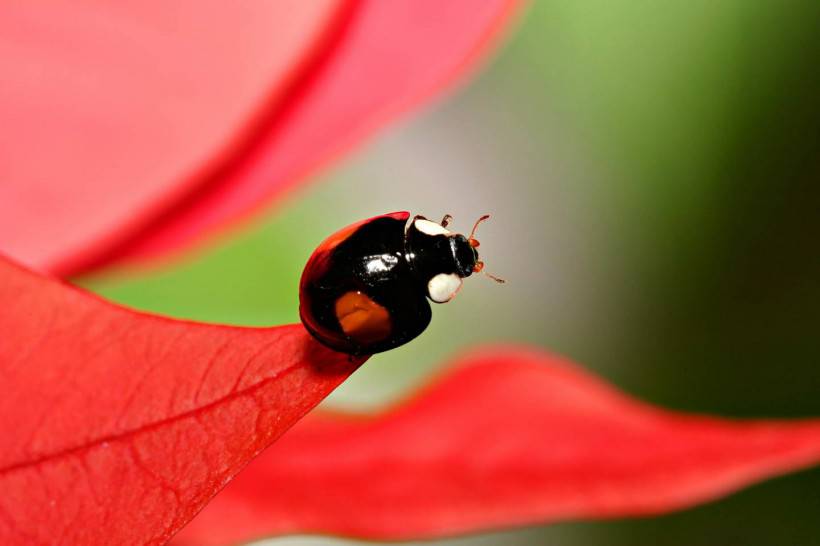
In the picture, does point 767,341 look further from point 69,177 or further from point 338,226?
point 69,177

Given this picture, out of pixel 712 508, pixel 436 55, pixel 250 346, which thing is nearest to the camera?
pixel 250 346

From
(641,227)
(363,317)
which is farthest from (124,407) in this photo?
(641,227)

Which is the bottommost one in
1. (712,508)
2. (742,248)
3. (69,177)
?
(712,508)

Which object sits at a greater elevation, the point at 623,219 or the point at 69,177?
the point at 69,177

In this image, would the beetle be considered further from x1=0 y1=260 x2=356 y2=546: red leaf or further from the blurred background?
the blurred background

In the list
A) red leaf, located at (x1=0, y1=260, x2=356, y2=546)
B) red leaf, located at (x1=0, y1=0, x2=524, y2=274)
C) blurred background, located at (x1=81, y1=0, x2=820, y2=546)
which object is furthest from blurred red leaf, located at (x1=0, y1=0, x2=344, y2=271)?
blurred background, located at (x1=81, y1=0, x2=820, y2=546)

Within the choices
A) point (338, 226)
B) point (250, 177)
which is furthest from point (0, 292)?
point (338, 226)

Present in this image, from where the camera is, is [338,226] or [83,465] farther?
[338,226]

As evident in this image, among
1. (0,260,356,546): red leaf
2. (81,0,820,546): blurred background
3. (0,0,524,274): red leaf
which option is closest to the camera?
(0,260,356,546): red leaf
